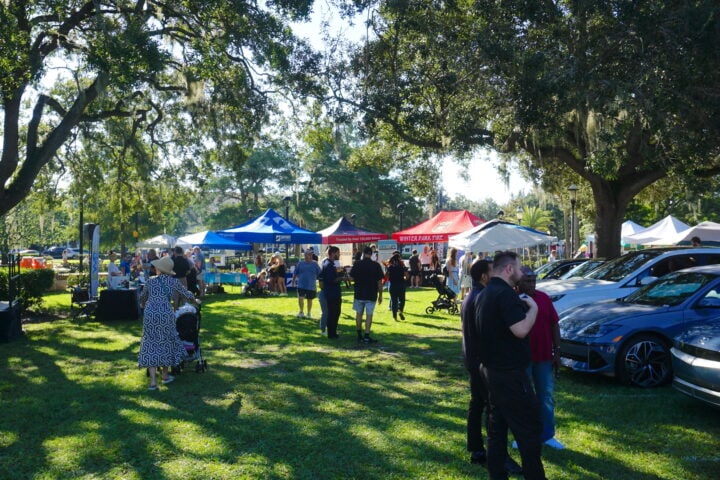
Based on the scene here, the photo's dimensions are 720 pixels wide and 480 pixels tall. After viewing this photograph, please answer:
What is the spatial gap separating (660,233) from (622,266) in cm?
2092

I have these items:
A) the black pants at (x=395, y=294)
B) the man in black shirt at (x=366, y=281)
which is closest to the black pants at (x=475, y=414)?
the man in black shirt at (x=366, y=281)

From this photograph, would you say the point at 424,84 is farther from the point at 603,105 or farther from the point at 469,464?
the point at 469,464

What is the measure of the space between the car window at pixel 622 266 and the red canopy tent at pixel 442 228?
40.7 ft

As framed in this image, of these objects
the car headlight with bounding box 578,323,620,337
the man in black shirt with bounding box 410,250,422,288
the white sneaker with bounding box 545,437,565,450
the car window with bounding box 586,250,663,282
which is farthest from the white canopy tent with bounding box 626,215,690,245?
the white sneaker with bounding box 545,437,565,450

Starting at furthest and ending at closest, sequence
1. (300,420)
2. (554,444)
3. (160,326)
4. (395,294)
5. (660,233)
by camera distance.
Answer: (660,233)
(395,294)
(160,326)
(300,420)
(554,444)

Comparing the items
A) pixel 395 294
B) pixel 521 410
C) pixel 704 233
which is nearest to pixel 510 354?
pixel 521 410

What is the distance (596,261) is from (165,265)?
8.89 metres

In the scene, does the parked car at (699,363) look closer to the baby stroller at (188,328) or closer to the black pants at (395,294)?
the baby stroller at (188,328)

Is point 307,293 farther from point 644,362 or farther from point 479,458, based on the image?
point 479,458

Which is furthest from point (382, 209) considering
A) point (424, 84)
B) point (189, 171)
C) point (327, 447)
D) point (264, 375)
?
point (327, 447)

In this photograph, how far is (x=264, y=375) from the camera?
27.5 ft

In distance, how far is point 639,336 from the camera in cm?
727

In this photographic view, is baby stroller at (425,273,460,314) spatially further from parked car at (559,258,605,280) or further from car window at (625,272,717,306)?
car window at (625,272,717,306)

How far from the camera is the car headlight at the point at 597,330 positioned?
23.8 ft
